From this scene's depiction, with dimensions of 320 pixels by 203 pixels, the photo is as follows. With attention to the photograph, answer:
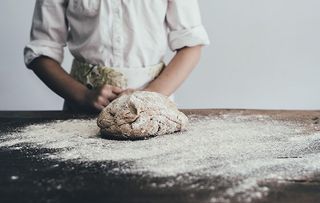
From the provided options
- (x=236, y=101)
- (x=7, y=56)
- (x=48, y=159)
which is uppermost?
(x=48, y=159)

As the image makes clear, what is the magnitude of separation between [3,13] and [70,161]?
1254 millimetres

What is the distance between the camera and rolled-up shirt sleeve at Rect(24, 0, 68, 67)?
1.19 m

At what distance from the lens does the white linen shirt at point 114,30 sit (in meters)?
1.15

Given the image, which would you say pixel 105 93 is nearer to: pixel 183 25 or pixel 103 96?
pixel 103 96

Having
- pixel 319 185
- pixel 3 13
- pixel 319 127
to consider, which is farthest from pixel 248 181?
pixel 3 13

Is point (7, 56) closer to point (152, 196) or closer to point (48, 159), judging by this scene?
point (48, 159)

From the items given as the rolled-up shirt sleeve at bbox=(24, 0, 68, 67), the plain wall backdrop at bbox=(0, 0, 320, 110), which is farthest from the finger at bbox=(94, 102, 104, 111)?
the plain wall backdrop at bbox=(0, 0, 320, 110)

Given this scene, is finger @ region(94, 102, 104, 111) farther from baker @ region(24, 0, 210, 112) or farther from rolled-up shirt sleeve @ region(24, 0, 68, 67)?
rolled-up shirt sleeve @ region(24, 0, 68, 67)

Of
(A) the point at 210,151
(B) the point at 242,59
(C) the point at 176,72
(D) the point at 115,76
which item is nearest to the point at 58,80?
(D) the point at 115,76

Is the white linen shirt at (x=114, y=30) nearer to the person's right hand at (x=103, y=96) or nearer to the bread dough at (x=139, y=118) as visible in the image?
the person's right hand at (x=103, y=96)

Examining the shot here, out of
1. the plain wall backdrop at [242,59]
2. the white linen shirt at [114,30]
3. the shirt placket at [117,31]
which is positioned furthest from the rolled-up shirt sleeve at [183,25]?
the plain wall backdrop at [242,59]

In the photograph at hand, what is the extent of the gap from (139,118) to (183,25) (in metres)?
0.43

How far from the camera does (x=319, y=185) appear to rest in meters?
0.57

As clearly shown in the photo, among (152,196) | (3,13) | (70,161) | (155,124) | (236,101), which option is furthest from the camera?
(236,101)
